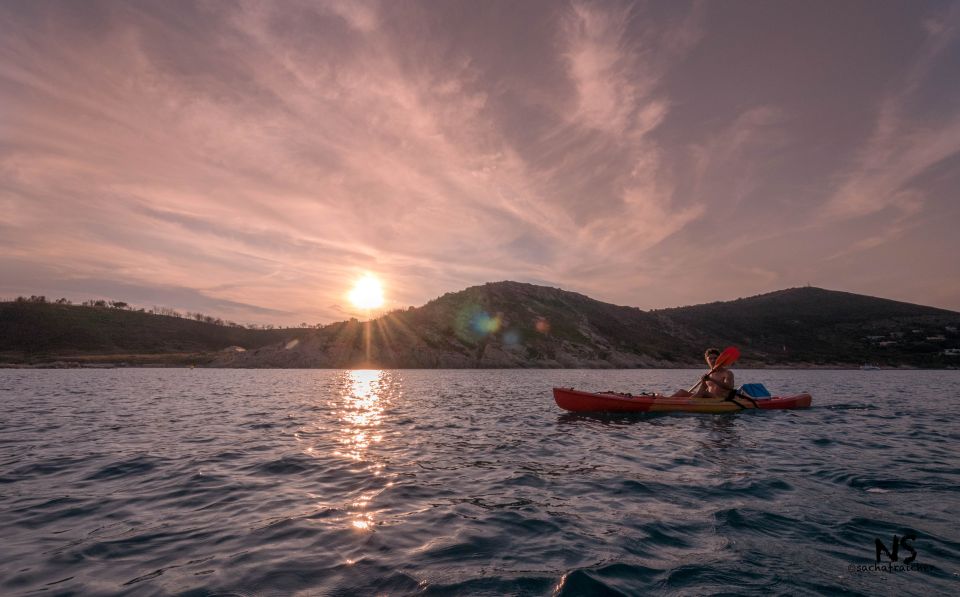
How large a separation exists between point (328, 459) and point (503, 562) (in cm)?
733

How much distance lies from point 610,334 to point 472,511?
124173mm

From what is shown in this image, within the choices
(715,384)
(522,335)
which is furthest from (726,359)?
(522,335)

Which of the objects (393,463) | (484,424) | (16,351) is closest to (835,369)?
(484,424)

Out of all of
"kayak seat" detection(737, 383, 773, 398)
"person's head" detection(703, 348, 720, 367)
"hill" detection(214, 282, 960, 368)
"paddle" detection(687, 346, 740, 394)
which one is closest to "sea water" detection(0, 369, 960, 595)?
"paddle" detection(687, 346, 740, 394)

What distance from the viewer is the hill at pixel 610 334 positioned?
311 feet

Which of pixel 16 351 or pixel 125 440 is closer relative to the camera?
pixel 125 440

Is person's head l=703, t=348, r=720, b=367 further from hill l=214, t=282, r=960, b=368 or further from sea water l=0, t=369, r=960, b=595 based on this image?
hill l=214, t=282, r=960, b=368

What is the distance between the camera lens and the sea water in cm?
518

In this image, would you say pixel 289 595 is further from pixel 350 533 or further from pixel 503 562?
pixel 503 562

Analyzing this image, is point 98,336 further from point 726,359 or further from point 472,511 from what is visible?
point 472,511

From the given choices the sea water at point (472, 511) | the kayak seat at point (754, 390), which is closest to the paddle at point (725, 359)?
the kayak seat at point (754, 390)

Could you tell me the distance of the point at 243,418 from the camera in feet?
64.5

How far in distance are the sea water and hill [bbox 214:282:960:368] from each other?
7911 cm


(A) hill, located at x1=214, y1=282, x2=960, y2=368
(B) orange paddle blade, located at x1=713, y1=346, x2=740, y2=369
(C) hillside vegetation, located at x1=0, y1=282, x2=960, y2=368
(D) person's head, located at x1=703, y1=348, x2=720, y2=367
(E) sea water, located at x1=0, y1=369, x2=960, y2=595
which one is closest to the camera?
(E) sea water, located at x1=0, y1=369, x2=960, y2=595
